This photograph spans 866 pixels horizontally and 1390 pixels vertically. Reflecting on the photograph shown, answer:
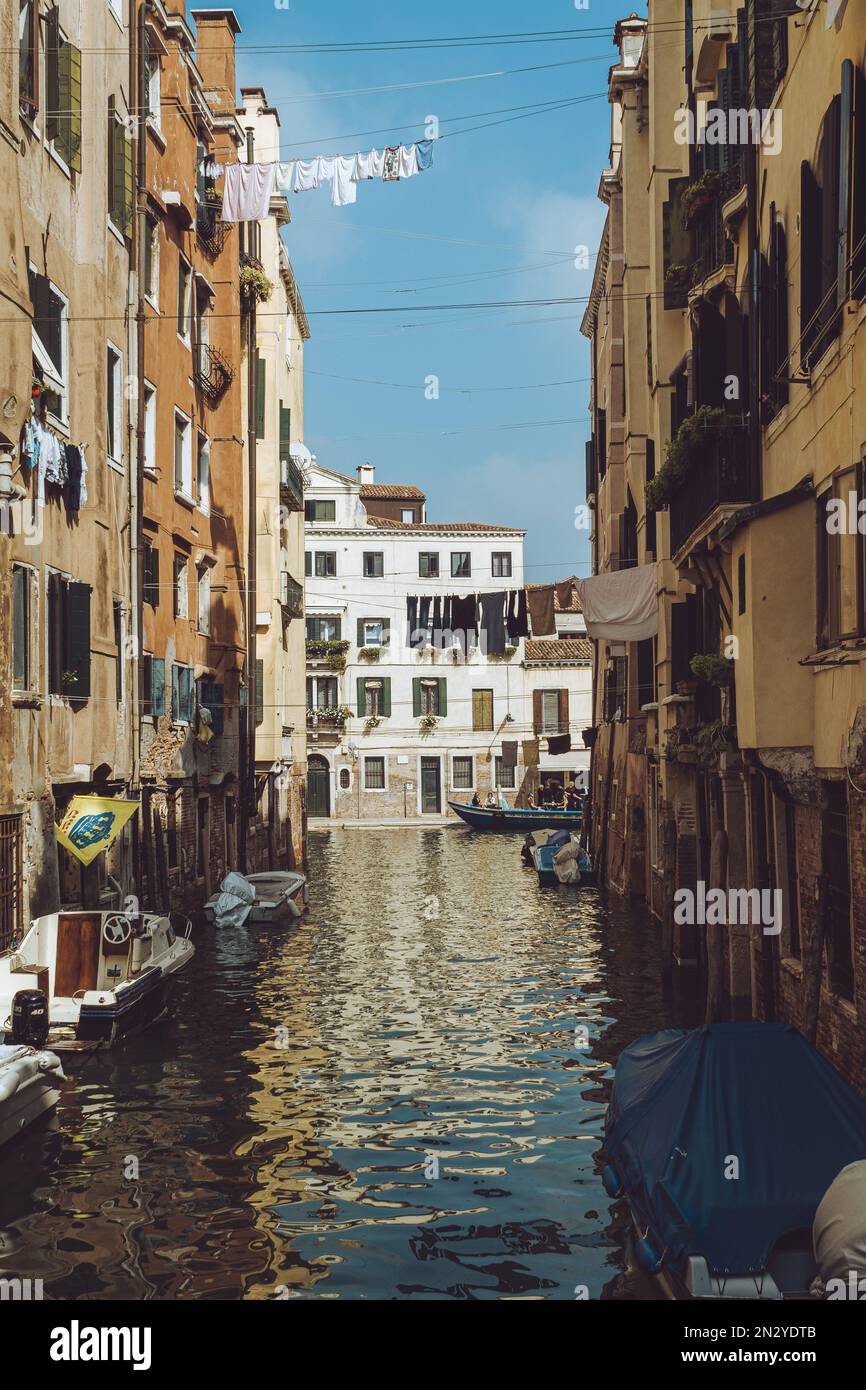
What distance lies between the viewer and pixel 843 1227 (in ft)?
20.4

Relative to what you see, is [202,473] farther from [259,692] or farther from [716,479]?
[716,479]

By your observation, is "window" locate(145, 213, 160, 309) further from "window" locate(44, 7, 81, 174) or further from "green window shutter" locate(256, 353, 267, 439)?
"green window shutter" locate(256, 353, 267, 439)

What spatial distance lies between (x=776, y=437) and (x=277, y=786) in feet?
78.8

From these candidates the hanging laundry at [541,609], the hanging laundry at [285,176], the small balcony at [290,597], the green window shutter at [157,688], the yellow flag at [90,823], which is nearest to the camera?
the yellow flag at [90,823]

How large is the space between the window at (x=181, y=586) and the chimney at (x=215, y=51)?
10.9 m

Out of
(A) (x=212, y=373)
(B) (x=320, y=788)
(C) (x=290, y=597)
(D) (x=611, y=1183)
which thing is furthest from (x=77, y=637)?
(B) (x=320, y=788)

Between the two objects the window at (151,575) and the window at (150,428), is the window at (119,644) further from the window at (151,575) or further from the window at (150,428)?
the window at (150,428)

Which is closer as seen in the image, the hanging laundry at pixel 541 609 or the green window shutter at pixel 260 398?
the green window shutter at pixel 260 398

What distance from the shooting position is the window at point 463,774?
59.0 metres

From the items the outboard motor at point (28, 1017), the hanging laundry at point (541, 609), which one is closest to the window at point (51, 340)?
the outboard motor at point (28, 1017)

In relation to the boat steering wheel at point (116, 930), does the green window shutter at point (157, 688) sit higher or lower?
higher

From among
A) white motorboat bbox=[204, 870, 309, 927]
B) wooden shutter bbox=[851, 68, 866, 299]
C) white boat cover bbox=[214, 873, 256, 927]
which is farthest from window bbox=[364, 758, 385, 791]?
wooden shutter bbox=[851, 68, 866, 299]

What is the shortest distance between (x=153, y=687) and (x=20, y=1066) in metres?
11.7

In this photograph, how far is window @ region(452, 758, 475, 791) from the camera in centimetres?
5897
